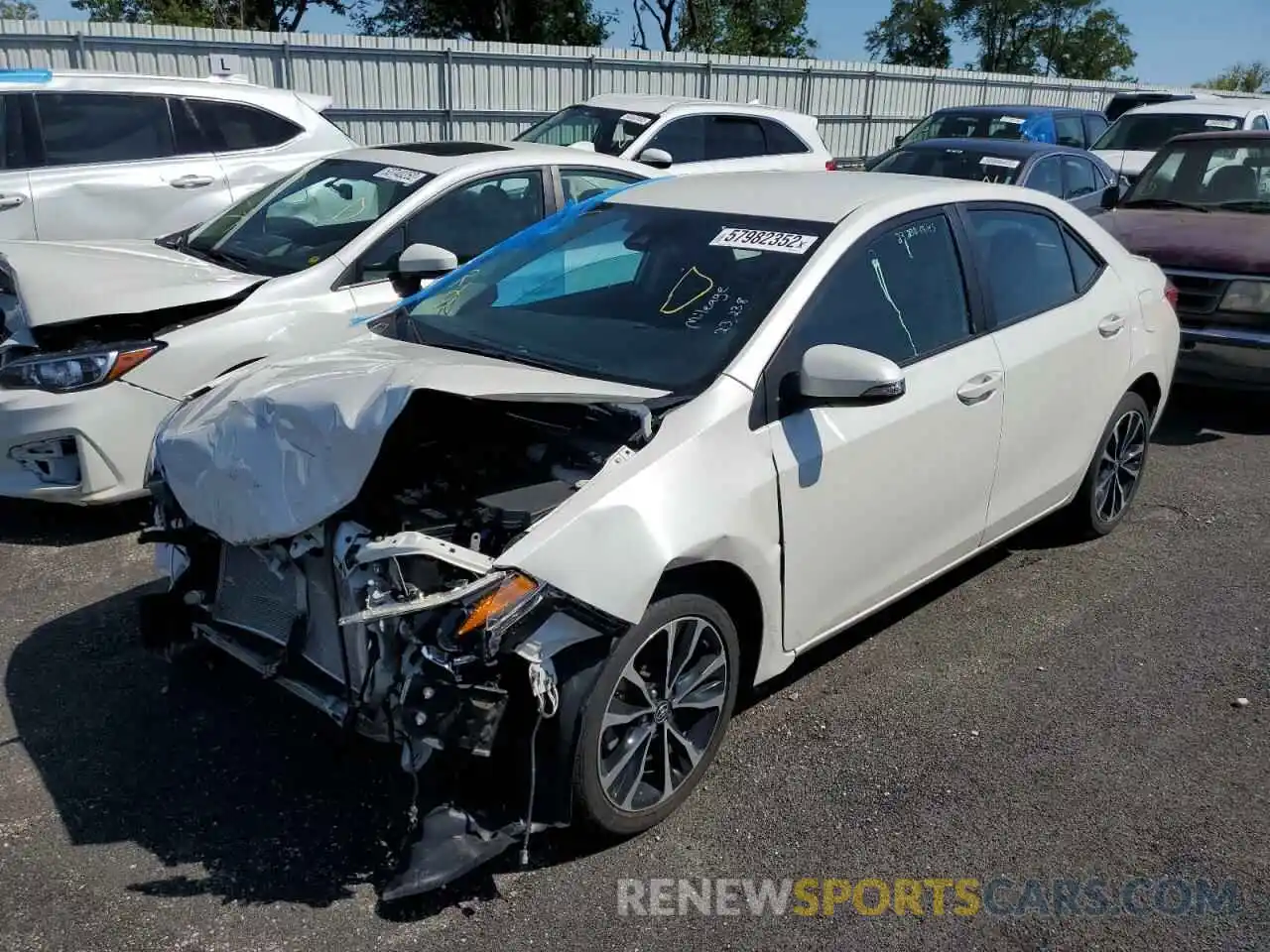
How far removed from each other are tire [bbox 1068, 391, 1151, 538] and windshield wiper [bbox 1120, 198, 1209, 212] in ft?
11.8

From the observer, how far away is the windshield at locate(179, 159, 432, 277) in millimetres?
5953

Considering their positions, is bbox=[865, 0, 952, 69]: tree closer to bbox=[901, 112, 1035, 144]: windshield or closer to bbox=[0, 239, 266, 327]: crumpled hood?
bbox=[901, 112, 1035, 144]: windshield

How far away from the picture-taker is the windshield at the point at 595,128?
11.0 m

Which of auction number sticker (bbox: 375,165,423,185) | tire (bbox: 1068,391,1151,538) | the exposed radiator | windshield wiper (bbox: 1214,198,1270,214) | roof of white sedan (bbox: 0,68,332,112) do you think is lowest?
tire (bbox: 1068,391,1151,538)

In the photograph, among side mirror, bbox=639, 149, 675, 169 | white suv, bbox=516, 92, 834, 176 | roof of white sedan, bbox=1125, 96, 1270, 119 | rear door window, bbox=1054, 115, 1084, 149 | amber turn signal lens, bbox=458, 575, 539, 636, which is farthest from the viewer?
rear door window, bbox=1054, 115, 1084, 149

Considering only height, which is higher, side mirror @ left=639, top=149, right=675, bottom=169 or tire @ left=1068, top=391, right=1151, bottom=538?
side mirror @ left=639, top=149, right=675, bottom=169

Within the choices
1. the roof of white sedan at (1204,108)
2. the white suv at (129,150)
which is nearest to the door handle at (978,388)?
the white suv at (129,150)

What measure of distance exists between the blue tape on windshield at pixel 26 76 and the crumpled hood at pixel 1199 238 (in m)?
7.43

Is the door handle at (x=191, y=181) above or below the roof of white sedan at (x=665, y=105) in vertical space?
below

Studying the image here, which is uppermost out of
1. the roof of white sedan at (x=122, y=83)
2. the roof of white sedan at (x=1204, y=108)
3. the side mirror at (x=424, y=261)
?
the roof of white sedan at (x=122, y=83)

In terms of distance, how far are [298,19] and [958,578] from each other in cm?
3470

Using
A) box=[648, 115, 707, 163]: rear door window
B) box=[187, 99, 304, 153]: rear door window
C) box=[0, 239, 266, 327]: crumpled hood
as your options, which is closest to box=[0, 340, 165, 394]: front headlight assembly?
box=[0, 239, 266, 327]: crumpled hood

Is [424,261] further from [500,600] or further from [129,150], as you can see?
[129,150]

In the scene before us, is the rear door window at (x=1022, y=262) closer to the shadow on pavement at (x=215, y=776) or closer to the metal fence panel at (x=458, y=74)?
the shadow on pavement at (x=215, y=776)
